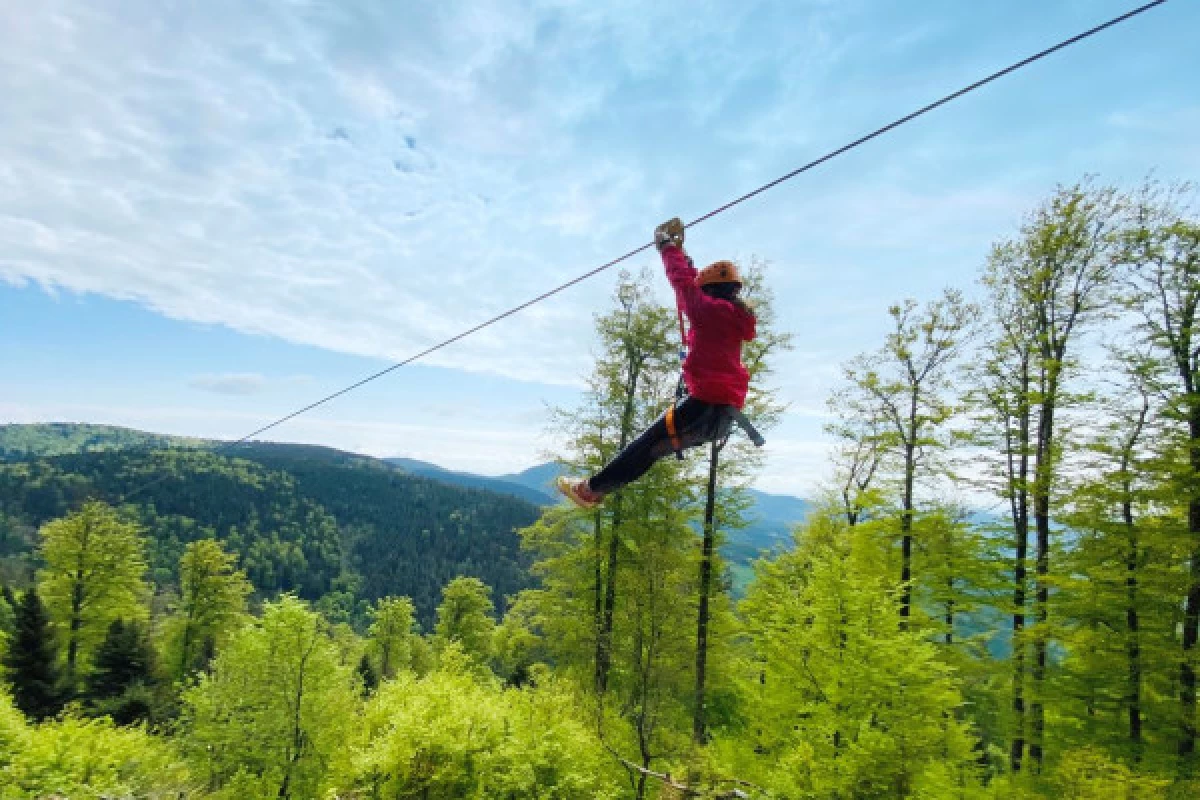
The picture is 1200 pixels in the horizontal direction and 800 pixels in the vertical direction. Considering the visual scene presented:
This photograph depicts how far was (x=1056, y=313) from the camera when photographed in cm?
1366

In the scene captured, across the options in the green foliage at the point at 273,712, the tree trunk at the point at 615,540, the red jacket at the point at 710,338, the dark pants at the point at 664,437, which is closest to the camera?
the red jacket at the point at 710,338

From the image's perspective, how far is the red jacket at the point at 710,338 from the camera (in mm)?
4552

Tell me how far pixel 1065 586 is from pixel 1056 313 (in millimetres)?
6099

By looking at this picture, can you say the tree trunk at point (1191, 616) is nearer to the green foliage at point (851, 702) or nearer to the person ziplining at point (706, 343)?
the green foliage at point (851, 702)

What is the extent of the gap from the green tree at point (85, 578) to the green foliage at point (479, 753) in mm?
23629

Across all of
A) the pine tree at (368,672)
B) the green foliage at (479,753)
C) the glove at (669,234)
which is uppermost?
the glove at (669,234)

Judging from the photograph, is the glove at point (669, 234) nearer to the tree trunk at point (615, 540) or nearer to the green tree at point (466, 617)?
the tree trunk at point (615, 540)

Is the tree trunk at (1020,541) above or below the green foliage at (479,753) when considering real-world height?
above

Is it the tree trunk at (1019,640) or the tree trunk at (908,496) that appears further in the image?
the tree trunk at (908,496)

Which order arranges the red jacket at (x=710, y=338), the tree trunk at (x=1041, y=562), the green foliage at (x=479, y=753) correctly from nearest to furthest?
the red jacket at (x=710, y=338) → the green foliage at (x=479, y=753) → the tree trunk at (x=1041, y=562)

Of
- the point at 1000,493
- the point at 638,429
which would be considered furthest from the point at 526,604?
the point at 1000,493

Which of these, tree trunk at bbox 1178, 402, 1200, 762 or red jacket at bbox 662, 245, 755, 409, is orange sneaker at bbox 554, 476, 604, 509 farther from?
tree trunk at bbox 1178, 402, 1200, 762

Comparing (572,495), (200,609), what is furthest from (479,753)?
(200,609)

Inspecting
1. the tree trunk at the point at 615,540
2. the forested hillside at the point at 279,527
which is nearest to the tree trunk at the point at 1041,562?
the tree trunk at the point at 615,540
